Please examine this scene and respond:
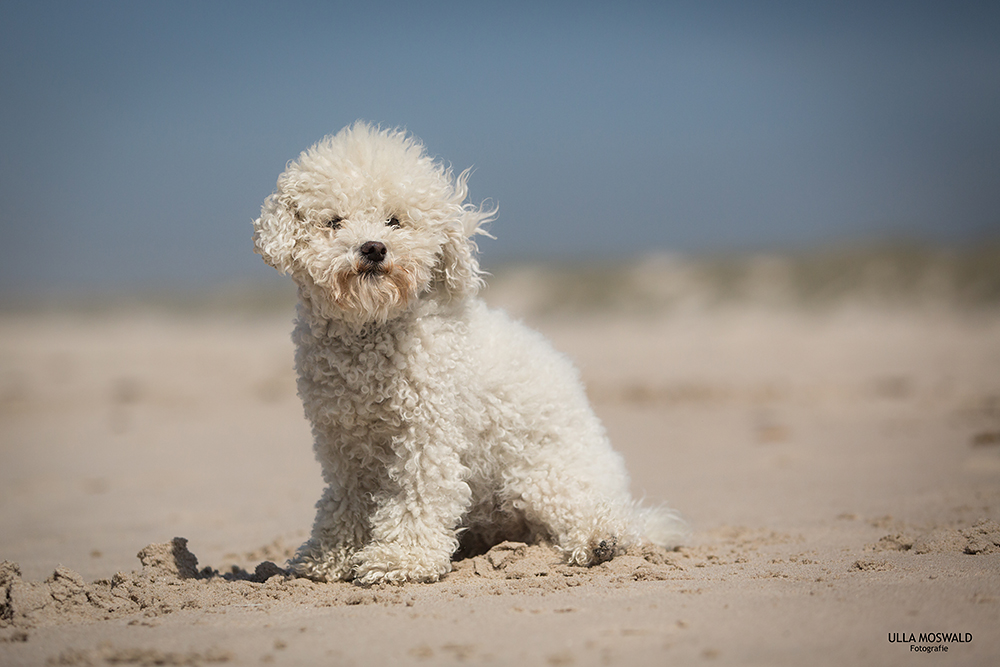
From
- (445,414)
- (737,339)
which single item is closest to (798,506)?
(445,414)

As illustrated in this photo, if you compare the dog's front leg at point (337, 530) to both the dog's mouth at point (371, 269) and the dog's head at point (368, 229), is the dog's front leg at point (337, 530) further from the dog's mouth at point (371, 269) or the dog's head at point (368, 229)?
the dog's mouth at point (371, 269)

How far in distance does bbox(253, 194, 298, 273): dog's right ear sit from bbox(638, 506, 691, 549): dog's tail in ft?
8.36

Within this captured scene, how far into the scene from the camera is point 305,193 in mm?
4223

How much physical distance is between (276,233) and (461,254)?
93 cm

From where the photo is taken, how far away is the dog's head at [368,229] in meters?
4.02

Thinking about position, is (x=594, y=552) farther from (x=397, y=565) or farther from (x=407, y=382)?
(x=407, y=382)

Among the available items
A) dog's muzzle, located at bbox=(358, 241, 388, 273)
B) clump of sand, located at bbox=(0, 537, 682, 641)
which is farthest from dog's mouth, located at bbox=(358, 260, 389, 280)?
clump of sand, located at bbox=(0, 537, 682, 641)

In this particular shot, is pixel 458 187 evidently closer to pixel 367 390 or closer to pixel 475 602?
pixel 367 390

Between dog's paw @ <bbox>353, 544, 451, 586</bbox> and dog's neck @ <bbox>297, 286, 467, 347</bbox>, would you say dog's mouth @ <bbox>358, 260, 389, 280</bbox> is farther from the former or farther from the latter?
dog's paw @ <bbox>353, 544, 451, 586</bbox>

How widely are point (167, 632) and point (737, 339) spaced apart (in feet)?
62.6

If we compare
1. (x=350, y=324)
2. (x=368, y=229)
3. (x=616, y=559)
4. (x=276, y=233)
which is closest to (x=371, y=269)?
(x=368, y=229)

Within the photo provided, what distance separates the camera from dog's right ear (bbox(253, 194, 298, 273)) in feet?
13.5

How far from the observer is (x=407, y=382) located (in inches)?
166

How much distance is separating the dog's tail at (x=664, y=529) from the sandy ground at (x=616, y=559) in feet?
0.50
